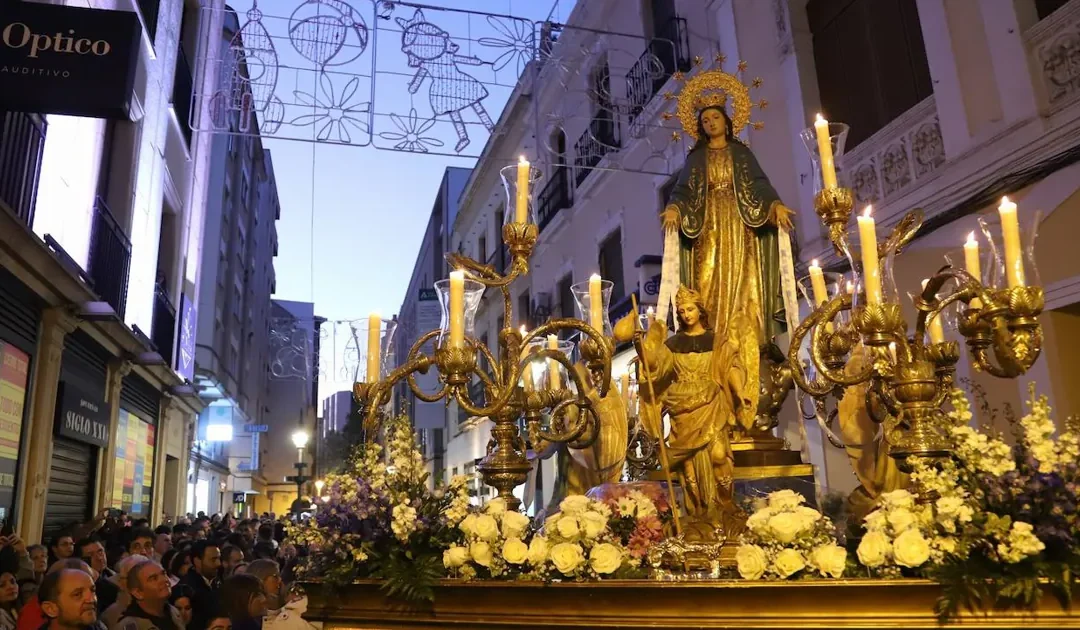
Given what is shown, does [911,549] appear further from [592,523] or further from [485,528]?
[485,528]

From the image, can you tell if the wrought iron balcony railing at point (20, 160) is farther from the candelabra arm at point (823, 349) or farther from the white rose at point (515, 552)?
the candelabra arm at point (823, 349)

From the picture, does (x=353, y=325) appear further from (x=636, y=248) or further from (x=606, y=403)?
(x=636, y=248)

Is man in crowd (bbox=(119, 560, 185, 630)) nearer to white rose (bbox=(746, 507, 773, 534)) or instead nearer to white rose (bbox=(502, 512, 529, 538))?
white rose (bbox=(502, 512, 529, 538))

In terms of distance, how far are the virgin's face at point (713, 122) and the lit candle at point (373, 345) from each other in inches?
102

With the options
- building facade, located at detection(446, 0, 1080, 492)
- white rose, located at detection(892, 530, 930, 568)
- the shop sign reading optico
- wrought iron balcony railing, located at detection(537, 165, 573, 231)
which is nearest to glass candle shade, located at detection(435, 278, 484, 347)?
white rose, located at detection(892, 530, 930, 568)

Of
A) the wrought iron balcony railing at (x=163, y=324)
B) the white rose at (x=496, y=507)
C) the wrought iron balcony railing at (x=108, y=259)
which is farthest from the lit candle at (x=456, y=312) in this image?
the wrought iron balcony railing at (x=163, y=324)

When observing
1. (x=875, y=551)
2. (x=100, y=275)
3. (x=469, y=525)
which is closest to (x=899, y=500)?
(x=875, y=551)

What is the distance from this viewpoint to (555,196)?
17359 millimetres

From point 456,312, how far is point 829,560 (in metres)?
1.51

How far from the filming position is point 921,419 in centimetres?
270

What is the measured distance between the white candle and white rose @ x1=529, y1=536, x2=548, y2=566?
1.35 metres

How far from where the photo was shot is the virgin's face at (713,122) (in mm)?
4930

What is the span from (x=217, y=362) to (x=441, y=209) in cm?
1556

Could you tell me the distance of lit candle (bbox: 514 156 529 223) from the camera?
3.28m
